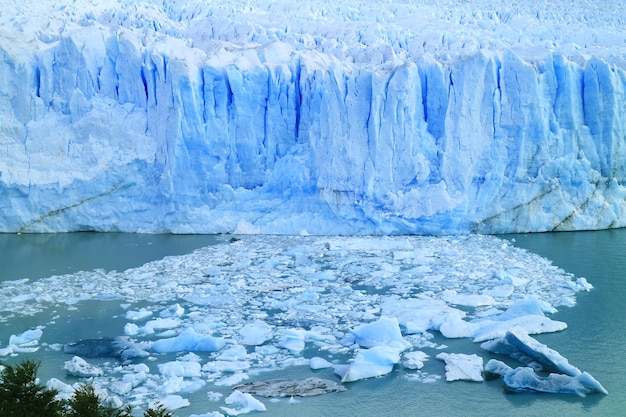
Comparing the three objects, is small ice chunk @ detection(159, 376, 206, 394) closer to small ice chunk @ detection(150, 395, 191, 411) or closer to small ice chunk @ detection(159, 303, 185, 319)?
small ice chunk @ detection(150, 395, 191, 411)

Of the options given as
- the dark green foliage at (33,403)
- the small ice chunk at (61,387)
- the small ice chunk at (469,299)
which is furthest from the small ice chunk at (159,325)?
the small ice chunk at (469,299)

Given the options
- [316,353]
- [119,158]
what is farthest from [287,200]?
[316,353]

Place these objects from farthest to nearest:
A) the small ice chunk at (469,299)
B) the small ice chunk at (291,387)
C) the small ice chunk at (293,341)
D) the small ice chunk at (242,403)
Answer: the small ice chunk at (469,299) < the small ice chunk at (293,341) < the small ice chunk at (291,387) < the small ice chunk at (242,403)

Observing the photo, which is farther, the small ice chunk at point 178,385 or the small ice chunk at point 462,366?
the small ice chunk at point 462,366

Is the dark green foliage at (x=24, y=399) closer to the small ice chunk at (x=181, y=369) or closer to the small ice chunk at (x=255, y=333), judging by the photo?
the small ice chunk at (x=181, y=369)

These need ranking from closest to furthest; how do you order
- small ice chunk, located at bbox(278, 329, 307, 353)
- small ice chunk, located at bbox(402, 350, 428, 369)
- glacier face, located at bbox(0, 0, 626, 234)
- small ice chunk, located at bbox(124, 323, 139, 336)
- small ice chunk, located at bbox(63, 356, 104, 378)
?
small ice chunk, located at bbox(63, 356, 104, 378) → small ice chunk, located at bbox(402, 350, 428, 369) → small ice chunk, located at bbox(278, 329, 307, 353) → small ice chunk, located at bbox(124, 323, 139, 336) → glacier face, located at bbox(0, 0, 626, 234)

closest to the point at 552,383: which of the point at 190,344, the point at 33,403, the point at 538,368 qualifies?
the point at 538,368

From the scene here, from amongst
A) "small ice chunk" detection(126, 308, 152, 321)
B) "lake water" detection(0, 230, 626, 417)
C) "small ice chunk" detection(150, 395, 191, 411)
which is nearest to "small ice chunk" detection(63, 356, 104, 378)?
"lake water" detection(0, 230, 626, 417)
